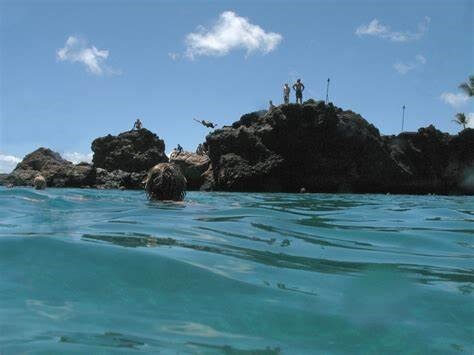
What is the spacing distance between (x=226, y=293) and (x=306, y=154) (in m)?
32.4

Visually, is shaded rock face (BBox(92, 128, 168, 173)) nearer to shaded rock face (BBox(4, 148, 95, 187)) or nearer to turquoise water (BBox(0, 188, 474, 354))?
shaded rock face (BBox(4, 148, 95, 187))

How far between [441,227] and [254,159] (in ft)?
91.2

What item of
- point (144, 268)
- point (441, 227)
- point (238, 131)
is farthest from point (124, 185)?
point (144, 268)

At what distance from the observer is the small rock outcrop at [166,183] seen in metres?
7.90

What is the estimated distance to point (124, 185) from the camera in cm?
3478

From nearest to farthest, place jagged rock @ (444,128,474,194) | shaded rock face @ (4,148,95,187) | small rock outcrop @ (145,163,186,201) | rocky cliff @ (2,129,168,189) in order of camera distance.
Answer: small rock outcrop @ (145,163,186,201) → shaded rock face @ (4,148,95,187) → rocky cliff @ (2,129,168,189) → jagged rock @ (444,128,474,194)

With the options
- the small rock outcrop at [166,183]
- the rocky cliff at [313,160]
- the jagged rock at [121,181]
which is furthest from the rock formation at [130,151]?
the small rock outcrop at [166,183]

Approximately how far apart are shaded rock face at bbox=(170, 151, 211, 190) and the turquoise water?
30.6 m

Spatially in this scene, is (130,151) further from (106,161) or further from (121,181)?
(121,181)

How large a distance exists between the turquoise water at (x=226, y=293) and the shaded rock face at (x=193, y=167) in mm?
Answer: 30620

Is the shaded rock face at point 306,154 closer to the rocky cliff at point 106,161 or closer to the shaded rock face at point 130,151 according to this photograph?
the shaded rock face at point 130,151

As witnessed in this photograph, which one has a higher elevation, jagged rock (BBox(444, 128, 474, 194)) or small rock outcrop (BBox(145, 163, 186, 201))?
jagged rock (BBox(444, 128, 474, 194))

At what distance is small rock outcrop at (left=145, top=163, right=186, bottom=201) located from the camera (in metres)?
7.90

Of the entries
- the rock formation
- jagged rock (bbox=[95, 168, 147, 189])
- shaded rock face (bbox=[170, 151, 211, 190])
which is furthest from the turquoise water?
the rock formation
